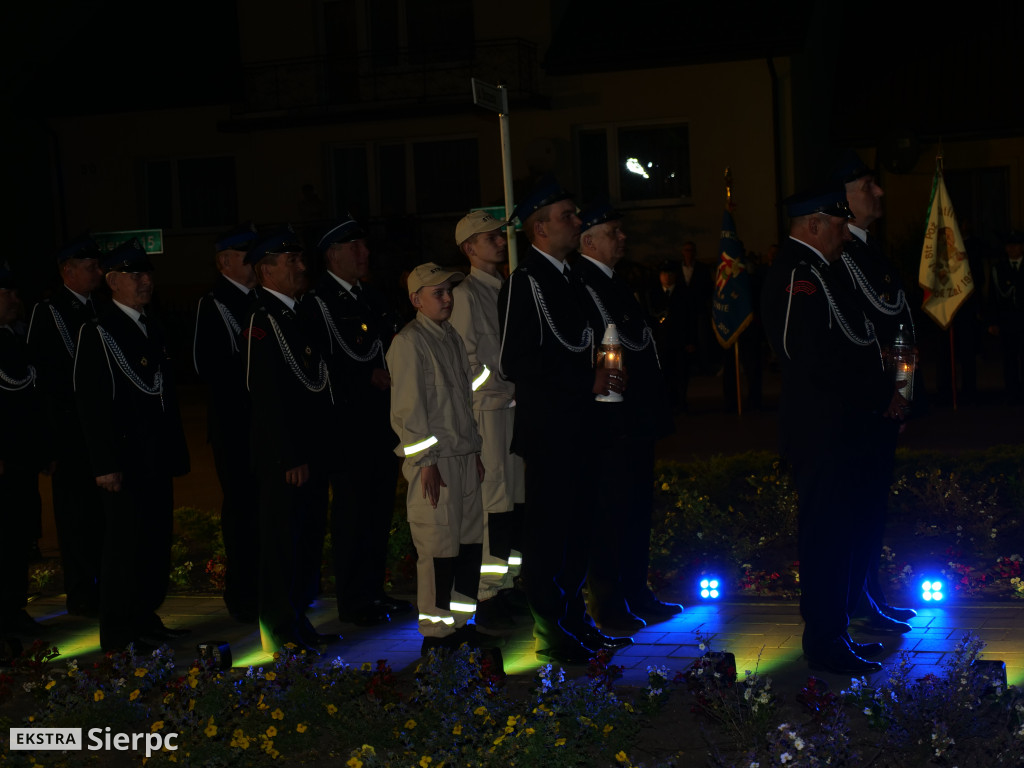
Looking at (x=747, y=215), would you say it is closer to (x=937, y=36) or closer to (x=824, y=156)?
(x=824, y=156)

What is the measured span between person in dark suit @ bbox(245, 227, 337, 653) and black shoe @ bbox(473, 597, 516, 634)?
1.00 m

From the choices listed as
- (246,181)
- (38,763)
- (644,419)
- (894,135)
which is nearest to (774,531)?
(644,419)

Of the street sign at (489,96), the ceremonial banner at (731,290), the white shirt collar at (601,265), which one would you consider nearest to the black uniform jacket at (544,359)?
the white shirt collar at (601,265)

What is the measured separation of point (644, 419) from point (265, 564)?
7.17ft

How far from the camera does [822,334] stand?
6496 millimetres

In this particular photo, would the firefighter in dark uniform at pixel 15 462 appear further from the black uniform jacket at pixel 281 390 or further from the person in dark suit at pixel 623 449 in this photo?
the person in dark suit at pixel 623 449

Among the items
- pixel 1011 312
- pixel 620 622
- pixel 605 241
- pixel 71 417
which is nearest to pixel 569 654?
pixel 620 622

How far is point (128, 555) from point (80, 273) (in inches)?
80.9

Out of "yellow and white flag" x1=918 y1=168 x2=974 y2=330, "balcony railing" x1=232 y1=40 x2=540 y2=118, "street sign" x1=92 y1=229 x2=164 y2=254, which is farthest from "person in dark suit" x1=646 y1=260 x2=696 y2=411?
"balcony railing" x1=232 y1=40 x2=540 y2=118

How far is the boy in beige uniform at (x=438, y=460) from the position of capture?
7074mm

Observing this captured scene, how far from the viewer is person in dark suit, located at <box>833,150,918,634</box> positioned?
693 centimetres

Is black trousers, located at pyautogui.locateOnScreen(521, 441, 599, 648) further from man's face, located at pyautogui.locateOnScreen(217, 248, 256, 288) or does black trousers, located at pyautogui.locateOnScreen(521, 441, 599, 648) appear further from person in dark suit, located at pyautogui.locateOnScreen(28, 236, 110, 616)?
person in dark suit, located at pyautogui.locateOnScreen(28, 236, 110, 616)

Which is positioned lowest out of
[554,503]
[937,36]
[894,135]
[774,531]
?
[774,531]

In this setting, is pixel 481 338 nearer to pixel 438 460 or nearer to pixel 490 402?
pixel 490 402
